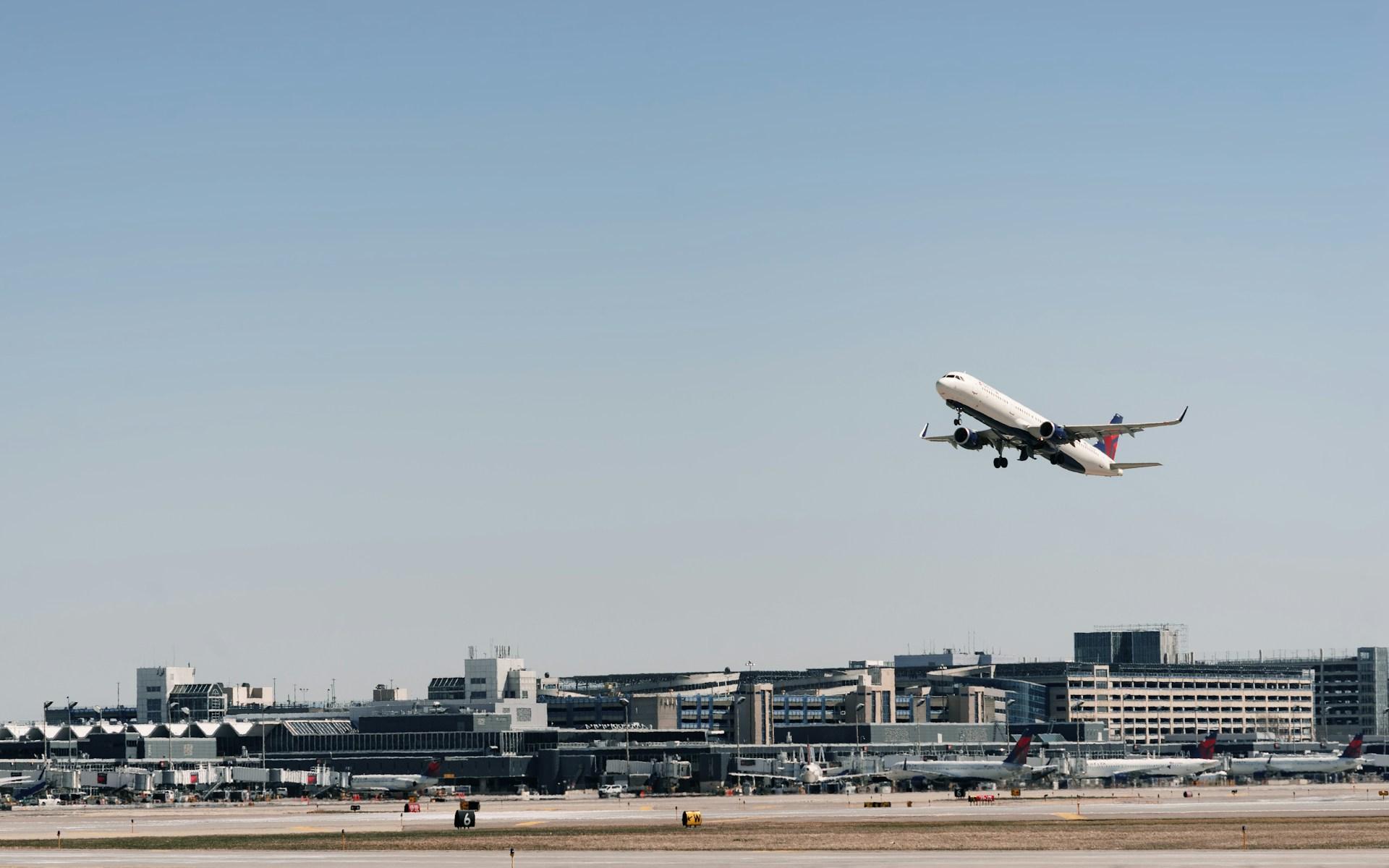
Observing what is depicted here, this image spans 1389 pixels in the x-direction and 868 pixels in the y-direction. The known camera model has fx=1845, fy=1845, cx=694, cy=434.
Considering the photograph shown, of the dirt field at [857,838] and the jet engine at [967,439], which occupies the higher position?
the jet engine at [967,439]

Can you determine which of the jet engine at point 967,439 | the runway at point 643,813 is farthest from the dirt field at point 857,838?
the jet engine at point 967,439

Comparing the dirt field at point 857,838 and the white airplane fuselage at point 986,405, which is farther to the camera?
the white airplane fuselage at point 986,405

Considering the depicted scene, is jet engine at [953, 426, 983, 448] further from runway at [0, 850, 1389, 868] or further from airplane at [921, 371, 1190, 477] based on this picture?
runway at [0, 850, 1389, 868]

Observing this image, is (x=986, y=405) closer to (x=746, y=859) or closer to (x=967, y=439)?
(x=967, y=439)

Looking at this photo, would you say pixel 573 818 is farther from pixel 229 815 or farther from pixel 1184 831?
pixel 1184 831

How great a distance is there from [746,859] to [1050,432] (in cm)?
5824

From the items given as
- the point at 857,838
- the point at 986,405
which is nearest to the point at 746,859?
the point at 857,838

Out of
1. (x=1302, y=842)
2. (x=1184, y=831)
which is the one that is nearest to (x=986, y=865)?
(x=1302, y=842)

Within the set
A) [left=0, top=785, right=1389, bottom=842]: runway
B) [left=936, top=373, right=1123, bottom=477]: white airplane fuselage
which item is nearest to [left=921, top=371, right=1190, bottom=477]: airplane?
[left=936, top=373, right=1123, bottom=477]: white airplane fuselage

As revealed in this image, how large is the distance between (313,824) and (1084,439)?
232 ft

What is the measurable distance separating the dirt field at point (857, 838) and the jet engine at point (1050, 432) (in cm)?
2956

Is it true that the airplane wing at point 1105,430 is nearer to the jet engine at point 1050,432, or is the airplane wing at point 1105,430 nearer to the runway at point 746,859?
the jet engine at point 1050,432

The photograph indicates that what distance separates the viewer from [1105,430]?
474ft

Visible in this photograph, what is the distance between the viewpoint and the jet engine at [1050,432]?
145 metres
